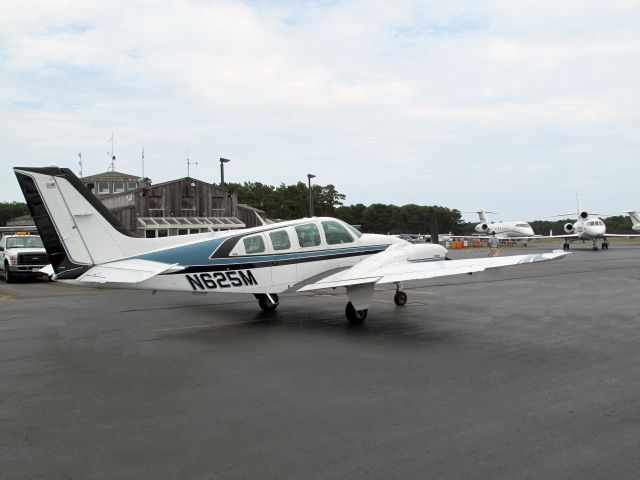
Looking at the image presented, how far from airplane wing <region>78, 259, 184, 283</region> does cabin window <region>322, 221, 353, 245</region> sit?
137 inches

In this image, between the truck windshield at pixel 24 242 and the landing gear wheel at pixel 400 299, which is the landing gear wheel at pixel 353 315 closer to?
the landing gear wheel at pixel 400 299

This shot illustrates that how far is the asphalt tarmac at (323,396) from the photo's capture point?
432cm

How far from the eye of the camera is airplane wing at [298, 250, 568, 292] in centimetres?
1048

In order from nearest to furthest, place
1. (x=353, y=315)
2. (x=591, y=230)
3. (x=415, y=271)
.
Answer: (x=415, y=271)
(x=353, y=315)
(x=591, y=230)

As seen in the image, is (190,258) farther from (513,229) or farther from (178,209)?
(513,229)

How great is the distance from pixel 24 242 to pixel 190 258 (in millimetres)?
18705

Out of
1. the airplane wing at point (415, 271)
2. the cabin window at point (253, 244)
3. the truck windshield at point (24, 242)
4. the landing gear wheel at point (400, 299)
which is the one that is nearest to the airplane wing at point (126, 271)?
the cabin window at point (253, 244)

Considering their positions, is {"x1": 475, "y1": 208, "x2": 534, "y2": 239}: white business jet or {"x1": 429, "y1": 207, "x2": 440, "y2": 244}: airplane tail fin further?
{"x1": 475, "y1": 208, "x2": 534, "y2": 239}: white business jet

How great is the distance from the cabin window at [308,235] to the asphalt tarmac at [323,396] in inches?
71.5

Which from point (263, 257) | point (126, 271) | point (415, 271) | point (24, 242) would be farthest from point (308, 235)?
point (24, 242)

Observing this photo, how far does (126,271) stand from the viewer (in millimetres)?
9984

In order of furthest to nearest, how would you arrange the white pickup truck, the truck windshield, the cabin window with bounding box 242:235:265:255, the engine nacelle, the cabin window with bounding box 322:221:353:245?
1. the truck windshield
2. the white pickup truck
3. the cabin window with bounding box 322:221:353:245
4. the engine nacelle
5. the cabin window with bounding box 242:235:265:255

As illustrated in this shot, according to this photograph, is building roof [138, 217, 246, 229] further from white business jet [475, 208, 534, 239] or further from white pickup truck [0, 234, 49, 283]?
white business jet [475, 208, 534, 239]

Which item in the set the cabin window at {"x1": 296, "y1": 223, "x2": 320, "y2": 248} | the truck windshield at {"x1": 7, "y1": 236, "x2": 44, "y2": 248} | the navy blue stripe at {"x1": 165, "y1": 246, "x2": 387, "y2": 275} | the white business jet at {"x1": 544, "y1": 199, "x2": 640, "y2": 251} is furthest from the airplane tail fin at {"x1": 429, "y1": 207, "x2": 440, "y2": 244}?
the white business jet at {"x1": 544, "y1": 199, "x2": 640, "y2": 251}
